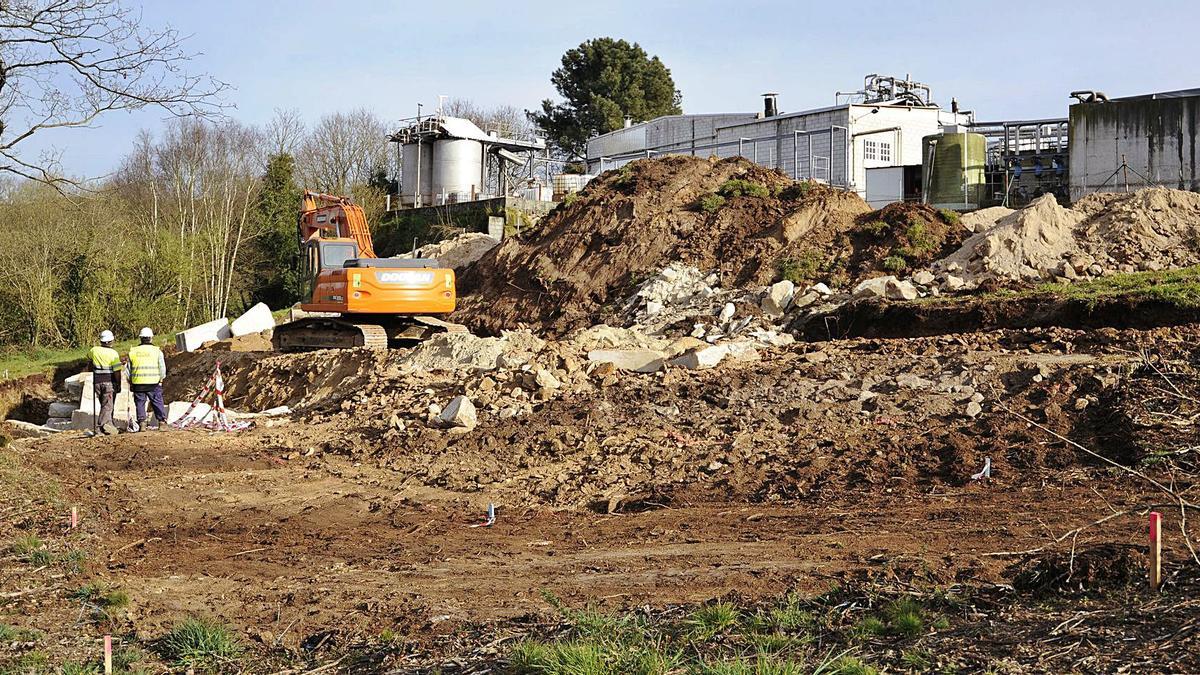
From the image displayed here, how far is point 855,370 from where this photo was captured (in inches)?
531

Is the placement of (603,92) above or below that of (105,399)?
above

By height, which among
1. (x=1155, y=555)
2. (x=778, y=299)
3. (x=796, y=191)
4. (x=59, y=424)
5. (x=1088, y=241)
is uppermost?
(x=796, y=191)

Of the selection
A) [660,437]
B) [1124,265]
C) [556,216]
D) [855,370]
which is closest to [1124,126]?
[1124,265]

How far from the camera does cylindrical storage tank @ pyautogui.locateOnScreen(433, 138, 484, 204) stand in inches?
1843

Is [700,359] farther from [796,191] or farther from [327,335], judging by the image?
[796,191]

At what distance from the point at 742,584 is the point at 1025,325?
1119cm

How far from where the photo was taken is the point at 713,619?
555 cm

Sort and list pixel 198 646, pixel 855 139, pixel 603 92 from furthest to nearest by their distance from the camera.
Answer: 1. pixel 603 92
2. pixel 855 139
3. pixel 198 646

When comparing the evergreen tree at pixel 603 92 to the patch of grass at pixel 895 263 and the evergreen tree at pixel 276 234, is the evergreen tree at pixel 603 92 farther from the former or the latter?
the patch of grass at pixel 895 263

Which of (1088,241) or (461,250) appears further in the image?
(461,250)

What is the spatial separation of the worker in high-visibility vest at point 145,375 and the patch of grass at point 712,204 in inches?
514

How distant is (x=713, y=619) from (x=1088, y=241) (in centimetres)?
1648

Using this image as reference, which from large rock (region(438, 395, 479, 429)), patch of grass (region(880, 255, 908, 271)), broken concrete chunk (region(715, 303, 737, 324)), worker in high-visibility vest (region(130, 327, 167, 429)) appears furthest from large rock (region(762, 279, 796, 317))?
worker in high-visibility vest (region(130, 327, 167, 429))

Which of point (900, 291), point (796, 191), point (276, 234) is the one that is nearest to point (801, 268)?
point (900, 291)
